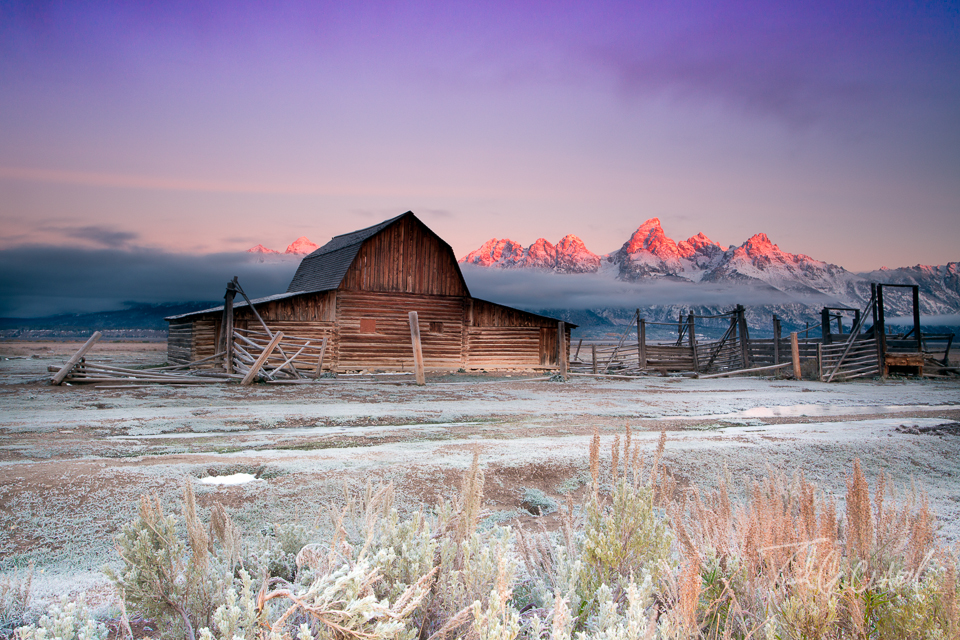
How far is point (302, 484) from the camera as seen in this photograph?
16.6 ft

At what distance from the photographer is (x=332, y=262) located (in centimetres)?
2505

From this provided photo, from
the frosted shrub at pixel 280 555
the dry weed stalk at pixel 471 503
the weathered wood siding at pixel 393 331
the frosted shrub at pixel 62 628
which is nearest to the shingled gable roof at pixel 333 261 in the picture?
the weathered wood siding at pixel 393 331

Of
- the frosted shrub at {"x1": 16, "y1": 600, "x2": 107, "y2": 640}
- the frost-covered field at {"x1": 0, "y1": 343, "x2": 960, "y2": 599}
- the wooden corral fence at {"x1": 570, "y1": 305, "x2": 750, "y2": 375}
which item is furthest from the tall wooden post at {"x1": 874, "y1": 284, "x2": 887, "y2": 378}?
the frosted shrub at {"x1": 16, "y1": 600, "x2": 107, "y2": 640}

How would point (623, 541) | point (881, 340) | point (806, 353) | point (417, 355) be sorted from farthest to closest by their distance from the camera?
point (806, 353), point (881, 340), point (417, 355), point (623, 541)

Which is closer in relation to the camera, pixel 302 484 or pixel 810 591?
pixel 810 591

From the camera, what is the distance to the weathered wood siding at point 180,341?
2231 centimetres

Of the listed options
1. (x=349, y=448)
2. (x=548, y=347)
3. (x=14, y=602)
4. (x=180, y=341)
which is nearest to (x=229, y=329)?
(x=180, y=341)

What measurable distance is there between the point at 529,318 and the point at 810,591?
22792 mm

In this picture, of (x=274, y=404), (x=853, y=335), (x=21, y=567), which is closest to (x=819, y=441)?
(x=21, y=567)

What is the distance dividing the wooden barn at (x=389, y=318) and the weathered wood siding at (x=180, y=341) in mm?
58

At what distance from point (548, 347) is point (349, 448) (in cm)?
1951

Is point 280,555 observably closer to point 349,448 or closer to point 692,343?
point 349,448

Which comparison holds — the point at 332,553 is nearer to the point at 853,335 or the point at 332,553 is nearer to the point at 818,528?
the point at 818,528

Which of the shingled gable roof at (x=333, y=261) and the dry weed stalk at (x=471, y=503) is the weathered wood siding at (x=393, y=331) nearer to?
the shingled gable roof at (x=333, y=261)
